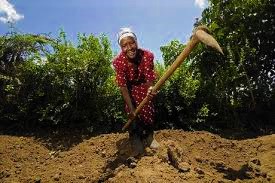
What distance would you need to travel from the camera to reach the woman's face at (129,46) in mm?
5539

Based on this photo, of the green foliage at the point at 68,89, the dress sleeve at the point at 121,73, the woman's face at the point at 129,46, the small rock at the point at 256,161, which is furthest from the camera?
the green foliage at the point at 68,89

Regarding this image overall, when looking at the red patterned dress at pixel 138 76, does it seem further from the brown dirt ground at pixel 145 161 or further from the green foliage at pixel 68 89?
the green foliage at pixel 68 89

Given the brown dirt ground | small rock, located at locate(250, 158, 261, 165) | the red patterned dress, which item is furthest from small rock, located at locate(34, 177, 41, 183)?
small rock, located at locate(250, 158, 261, 165)

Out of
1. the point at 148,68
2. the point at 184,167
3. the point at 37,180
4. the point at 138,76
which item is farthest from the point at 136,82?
the point at 37,180

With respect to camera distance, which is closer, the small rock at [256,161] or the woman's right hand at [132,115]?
the small rock at [256,161]

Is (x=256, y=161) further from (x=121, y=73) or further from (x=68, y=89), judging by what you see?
(x=68, y=89)

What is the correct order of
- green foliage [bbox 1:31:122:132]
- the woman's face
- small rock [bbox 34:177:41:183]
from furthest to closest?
green foliage [bbox 1:31:122:132]
the woman's face
small rock [bbox 34:177:41:183]

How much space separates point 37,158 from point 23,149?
38 cm

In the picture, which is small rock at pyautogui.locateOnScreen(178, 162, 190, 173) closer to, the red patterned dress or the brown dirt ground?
the brown dirt ground

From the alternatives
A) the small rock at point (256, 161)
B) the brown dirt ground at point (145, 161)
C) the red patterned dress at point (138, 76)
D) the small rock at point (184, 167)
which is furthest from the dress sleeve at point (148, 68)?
the small rock at point (256, 161)

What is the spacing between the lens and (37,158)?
21.3ft

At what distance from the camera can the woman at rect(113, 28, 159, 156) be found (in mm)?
5625

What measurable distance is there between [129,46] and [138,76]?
452mm

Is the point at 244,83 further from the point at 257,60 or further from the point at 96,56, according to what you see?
the point at 96,56
